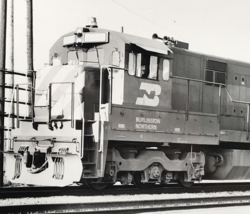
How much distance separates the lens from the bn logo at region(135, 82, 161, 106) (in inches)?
381

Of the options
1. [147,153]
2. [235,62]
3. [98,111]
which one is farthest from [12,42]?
[235,62]

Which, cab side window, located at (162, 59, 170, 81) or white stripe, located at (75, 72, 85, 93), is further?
cab side window, located at (162, 59, 170, 81)

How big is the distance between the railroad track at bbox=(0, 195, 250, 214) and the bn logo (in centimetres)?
239

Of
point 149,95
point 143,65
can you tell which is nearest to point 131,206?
point 149,95

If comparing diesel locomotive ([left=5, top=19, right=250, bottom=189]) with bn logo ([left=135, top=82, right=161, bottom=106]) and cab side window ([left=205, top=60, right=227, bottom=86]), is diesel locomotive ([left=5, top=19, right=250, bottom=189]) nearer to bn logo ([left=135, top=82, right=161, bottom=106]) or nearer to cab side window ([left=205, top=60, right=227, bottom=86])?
bn logo ([left=135, top=82, right=161, bottom=106])

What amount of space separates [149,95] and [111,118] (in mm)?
1366

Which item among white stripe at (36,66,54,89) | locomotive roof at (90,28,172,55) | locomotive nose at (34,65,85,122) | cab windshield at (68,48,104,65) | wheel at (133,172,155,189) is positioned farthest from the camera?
wheel at (133,172,155,189)

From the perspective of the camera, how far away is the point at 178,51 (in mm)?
11242

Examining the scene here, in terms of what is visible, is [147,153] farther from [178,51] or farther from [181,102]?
[178,51]

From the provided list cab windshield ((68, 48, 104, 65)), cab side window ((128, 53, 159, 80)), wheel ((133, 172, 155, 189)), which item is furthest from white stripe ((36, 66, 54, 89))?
wheel ((133, 172, 155, 189))

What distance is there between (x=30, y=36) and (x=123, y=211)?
742 cm

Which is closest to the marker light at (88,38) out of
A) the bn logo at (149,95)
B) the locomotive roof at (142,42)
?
the locomotive roof at (142,42)

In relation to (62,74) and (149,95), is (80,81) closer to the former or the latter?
(62,74)

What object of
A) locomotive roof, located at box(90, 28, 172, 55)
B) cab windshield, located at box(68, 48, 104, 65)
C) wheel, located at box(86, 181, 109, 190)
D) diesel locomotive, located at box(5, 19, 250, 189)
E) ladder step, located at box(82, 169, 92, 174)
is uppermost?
locomotive roof, located at box(90, 28, 172, 55)
